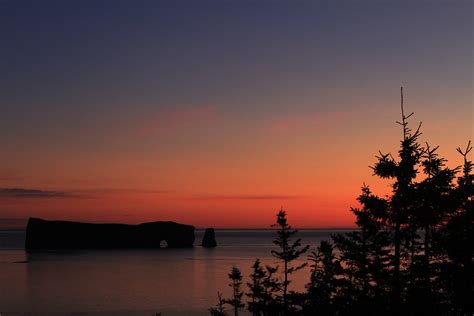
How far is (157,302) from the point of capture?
81.7m

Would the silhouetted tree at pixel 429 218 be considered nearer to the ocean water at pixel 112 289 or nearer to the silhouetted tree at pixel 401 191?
the silhouetted tree at pixel 401 191

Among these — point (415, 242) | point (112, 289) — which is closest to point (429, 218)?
point (415, 242)

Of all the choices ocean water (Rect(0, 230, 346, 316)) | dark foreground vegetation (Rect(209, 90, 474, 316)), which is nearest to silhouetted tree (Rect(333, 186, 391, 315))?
dark foreground vegetation (Rect(209, 90, 474, 316))

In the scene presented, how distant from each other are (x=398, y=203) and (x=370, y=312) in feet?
20.2

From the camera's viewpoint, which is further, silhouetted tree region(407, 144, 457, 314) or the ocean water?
the ocean water

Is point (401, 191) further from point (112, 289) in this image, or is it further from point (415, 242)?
point (112, 289)

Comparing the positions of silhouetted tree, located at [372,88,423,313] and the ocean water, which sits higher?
silhouetted tree, located at [372,88,423,313]

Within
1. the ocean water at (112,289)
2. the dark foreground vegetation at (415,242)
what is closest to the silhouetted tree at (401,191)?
the dark foreground vegetation at (415,242)

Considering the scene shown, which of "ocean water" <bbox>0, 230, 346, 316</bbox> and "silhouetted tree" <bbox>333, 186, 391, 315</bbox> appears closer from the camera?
"silhouetted tree" <bbox>333, 186, 391, 315</bbox>

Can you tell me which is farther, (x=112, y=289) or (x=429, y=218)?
(x=112, y=289)

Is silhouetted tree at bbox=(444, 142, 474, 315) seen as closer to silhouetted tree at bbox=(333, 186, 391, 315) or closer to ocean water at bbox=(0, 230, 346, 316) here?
silhouetted tree at bbox=(333, 186, 391, 315)

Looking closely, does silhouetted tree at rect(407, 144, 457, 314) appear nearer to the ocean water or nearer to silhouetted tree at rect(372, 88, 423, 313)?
silhouetted tree at rect(372, 88, 423, 313)

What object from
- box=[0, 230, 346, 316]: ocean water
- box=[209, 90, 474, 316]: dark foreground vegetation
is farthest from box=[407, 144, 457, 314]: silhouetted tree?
box=[0, 230, 346, 316]: ocean water

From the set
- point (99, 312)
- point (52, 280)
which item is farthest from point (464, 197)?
point (52, 280)
